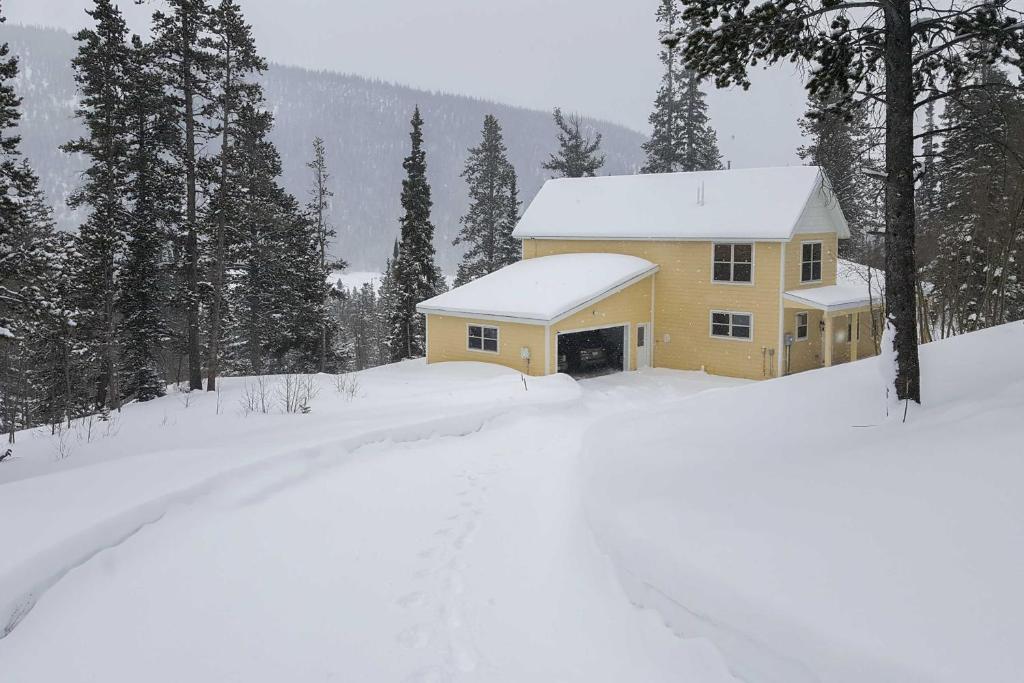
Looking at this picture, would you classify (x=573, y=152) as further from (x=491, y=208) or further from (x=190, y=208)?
(x=190, y=208)

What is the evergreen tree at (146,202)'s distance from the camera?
24188 mm

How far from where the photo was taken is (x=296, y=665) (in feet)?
17.1

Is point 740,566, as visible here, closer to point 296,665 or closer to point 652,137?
point 296,665

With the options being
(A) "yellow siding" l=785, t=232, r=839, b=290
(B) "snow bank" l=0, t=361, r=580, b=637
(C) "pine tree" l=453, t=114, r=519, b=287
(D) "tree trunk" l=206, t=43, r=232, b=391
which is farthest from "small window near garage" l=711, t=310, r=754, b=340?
(C) "pine tree" l=453, t=114, r=519, b=287

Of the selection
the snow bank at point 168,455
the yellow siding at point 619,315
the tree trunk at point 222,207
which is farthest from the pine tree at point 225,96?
the yellow siding at point 619,315

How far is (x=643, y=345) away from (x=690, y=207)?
5.70m

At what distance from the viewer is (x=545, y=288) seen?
25.1 m

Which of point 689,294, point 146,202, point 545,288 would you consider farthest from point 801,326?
point 146,202

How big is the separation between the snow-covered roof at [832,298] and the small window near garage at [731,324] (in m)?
1.68

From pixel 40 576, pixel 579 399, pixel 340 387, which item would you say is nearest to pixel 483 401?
pixel 579 399

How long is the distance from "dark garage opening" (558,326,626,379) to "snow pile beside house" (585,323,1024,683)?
58.5 feet

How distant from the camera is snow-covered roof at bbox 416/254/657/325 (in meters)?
23.3

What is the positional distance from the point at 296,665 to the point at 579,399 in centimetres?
1357

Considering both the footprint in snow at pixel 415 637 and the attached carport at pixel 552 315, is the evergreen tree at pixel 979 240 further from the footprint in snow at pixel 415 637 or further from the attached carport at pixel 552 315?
the footprint in snow at pixel 415 637
